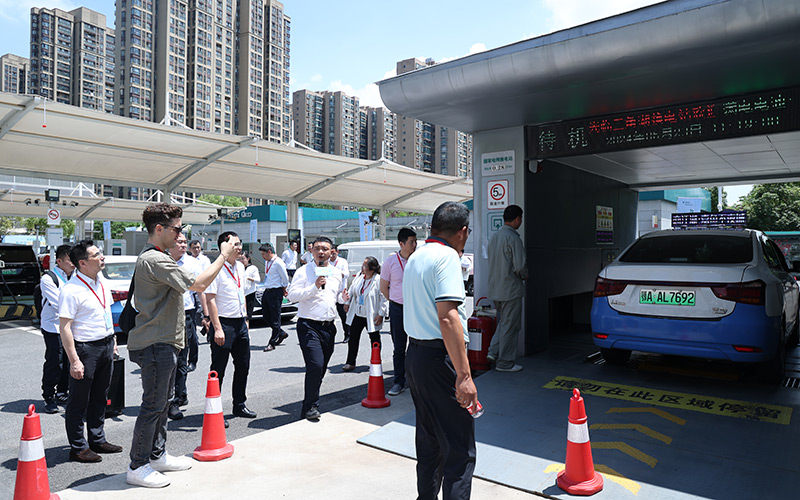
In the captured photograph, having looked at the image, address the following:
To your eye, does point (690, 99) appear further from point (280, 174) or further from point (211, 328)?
point (280, 174)

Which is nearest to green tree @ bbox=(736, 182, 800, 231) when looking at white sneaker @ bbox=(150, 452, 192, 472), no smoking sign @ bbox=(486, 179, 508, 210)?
no smoking sign @ bbox=(486, 179, 508, 210)

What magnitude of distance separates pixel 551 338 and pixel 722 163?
4.45m

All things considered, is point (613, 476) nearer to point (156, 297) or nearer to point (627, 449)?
point (627, 449)

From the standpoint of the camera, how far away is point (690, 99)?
6.05m

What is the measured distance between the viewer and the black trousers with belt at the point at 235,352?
17.8 ft

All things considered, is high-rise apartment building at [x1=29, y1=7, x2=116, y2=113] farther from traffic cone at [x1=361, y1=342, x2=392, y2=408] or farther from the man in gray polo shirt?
the man in gray polo shirt

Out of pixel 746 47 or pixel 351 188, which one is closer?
pixel 746 47

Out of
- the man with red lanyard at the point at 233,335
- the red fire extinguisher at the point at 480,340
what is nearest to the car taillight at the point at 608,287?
the red fire extinguisher at the point at 480,340

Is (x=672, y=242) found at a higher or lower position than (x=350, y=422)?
higher

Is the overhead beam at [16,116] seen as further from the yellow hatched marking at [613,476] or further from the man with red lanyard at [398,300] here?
the yellow hatched marking at [613,476]

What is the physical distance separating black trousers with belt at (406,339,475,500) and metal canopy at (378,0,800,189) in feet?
11.1

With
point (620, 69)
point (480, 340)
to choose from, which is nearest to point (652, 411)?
point (480, 340)

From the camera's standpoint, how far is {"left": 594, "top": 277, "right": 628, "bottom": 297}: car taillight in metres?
5.92

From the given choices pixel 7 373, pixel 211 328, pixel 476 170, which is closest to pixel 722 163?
pixel 476 170
